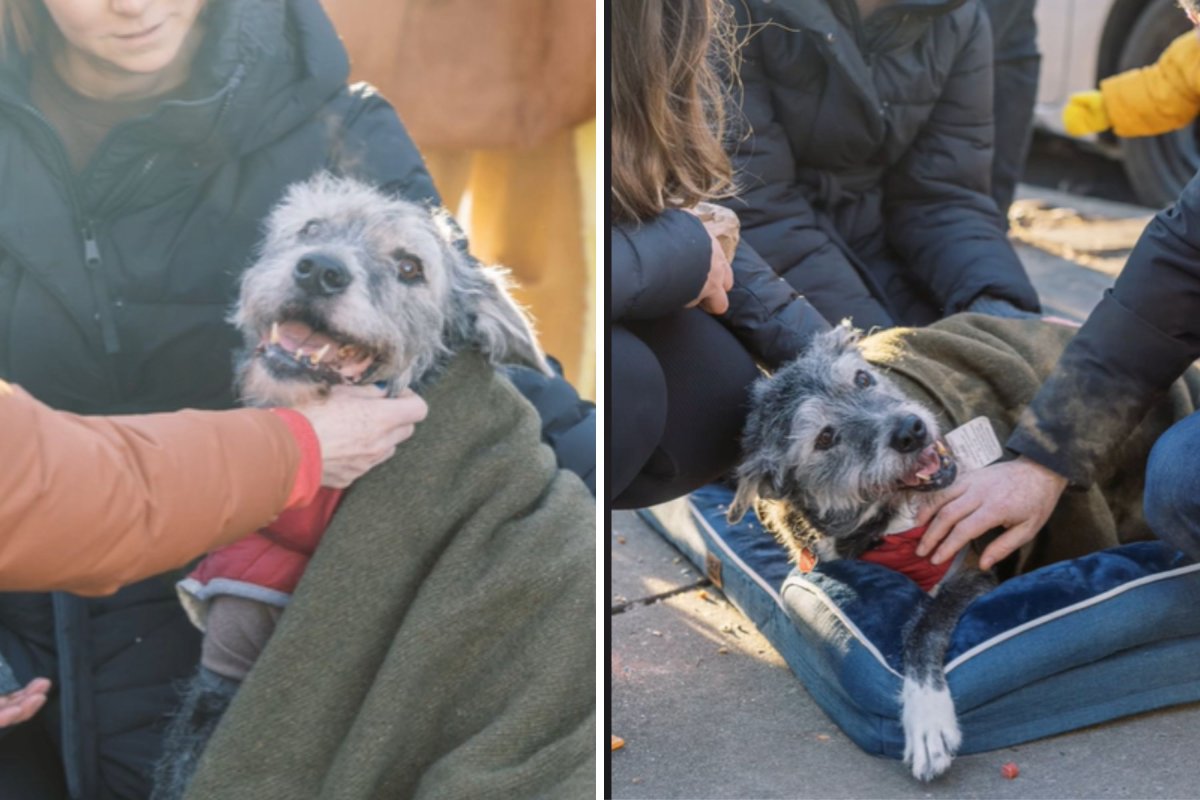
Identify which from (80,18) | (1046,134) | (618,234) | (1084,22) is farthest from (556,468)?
(1046,134)

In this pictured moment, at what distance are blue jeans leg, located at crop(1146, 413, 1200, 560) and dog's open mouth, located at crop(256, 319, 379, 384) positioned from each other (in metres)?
1.63

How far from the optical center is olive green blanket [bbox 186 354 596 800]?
8.25 ft

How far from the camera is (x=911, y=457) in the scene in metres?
2.92

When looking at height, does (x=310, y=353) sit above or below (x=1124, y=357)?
above

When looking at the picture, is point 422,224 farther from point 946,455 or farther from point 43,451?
point 946,455

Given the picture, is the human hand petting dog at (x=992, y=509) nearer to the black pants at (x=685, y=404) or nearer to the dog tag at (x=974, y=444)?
the dog tag at (x=974, y=444)

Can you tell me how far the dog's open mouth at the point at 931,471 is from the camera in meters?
2.93

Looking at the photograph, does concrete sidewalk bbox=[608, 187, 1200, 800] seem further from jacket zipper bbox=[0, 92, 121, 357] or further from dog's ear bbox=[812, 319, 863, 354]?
jacket zipper bbox=[0, 92, 121, 357]

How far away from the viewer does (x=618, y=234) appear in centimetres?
277

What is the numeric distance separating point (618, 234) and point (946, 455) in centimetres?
82

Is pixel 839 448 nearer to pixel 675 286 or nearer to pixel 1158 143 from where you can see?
pixel 675 286

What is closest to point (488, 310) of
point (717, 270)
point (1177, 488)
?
point (717, 270)

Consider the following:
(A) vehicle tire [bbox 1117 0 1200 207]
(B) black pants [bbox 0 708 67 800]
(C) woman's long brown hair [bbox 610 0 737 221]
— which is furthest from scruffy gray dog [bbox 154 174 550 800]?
(A) vehicle tire [bbox 1117 0 1200 207]

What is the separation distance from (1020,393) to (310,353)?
1.55 meters
